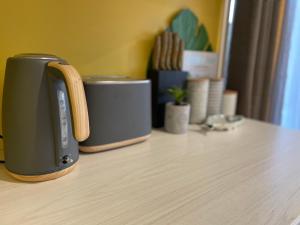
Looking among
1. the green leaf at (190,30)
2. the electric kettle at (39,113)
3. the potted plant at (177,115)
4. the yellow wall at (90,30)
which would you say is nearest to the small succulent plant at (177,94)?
the potted plant at (177,115)

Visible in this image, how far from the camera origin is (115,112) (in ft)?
2.34

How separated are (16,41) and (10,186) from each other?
36cm

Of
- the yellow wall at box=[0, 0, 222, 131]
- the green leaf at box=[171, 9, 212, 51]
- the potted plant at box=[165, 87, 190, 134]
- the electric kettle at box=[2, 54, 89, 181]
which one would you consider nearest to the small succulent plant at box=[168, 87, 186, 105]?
the potted plant at box=[165, 87, 190, 134]

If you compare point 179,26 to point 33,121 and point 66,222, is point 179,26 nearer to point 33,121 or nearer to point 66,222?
point 33,121

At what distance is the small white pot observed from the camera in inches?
34.5

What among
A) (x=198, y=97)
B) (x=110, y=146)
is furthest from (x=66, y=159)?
(x=198, y=97)

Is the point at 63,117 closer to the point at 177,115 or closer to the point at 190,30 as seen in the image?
the point at 177,115

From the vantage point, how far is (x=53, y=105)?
1.74 ft

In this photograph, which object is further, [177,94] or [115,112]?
[177,94]

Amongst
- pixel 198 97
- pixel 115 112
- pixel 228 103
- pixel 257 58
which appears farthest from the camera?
pixel 257 58

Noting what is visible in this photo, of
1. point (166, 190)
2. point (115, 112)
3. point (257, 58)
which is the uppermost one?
point (257, 58)

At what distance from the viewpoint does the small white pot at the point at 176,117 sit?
2.87 ft

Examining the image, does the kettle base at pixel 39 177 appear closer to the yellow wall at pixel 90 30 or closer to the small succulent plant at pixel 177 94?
the yellow wall at pixel 90 30

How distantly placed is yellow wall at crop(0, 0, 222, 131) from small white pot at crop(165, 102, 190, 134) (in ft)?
0.60
